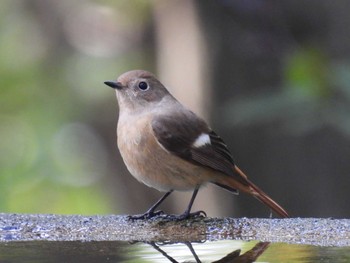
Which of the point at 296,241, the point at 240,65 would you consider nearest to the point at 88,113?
the point at 240,65

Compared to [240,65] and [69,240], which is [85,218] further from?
[240,65]

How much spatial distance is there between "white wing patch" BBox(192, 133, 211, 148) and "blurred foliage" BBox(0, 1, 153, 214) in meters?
4.63

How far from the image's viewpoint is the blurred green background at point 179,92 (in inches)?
263

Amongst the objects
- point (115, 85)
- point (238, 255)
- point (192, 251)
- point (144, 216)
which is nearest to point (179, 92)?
point (115, 85)

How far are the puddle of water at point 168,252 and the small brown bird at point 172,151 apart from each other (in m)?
0.78

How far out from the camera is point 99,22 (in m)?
11.0

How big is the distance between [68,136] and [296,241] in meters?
6.86

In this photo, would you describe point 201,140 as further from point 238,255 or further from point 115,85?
point 238,255

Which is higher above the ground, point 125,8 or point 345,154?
point 125,8

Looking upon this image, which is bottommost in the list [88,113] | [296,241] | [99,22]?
[296,241]

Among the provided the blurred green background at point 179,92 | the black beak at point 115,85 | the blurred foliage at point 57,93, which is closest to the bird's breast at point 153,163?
the black beak at point 115,85

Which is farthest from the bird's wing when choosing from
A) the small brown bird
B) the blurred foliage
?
the blurred foliage

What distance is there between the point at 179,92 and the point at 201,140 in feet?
13.3

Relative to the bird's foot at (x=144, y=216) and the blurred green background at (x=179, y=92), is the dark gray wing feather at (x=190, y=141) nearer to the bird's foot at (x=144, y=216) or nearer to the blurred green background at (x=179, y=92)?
the bird's foot at (x=144, y=216)
